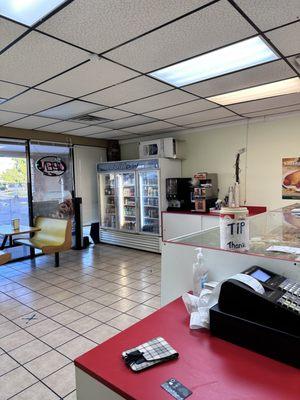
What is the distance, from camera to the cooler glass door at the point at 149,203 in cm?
607

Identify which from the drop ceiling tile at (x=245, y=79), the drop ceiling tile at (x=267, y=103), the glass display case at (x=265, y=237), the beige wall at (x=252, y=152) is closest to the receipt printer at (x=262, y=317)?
the glass display case at (x=265, y=237)

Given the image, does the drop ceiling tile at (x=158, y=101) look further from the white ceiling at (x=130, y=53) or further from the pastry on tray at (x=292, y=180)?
the pastry on tray at (x=292, y=180)

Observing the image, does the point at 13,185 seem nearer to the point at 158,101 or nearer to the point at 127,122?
the point at 127,122

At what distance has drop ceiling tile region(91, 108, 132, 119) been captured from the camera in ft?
13.8

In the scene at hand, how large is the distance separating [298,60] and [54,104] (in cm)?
285

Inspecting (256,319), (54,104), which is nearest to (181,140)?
(54,104)

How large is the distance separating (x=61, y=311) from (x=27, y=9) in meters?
2.96

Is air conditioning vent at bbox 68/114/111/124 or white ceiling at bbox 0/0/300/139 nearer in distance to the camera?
white ceiling at bbox 0/0/300/139

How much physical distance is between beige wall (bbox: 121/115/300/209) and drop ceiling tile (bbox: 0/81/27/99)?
356 centimetres

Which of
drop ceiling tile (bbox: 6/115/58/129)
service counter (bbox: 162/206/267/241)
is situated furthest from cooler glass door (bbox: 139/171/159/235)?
drop ceiling tile (bbox: 6/115/58/129)

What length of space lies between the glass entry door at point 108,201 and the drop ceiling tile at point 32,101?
2871 mm

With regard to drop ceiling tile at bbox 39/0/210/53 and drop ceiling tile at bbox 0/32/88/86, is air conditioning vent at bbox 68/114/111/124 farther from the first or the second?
drop ceiling tile at bbox 39/0/210/53

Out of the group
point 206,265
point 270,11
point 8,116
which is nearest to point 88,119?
point 8,116

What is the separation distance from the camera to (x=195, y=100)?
3809 mm
